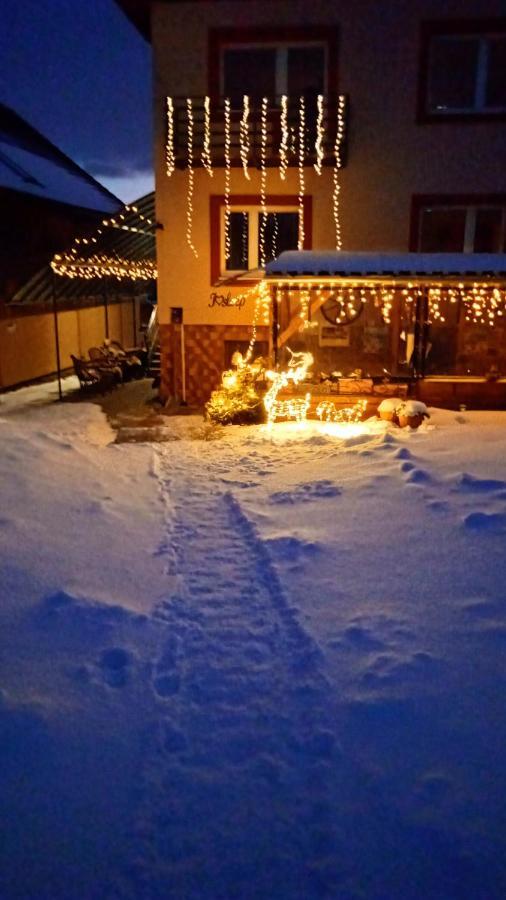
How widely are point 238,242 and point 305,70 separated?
3649mm

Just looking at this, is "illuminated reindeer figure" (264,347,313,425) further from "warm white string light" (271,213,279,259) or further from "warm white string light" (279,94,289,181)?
"warm white string light" (279,94,289,181)

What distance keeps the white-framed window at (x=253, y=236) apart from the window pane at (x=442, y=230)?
8.99 ft

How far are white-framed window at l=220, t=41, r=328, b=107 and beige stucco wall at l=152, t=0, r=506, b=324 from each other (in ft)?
1.50

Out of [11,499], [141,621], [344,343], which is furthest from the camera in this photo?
[344,343]

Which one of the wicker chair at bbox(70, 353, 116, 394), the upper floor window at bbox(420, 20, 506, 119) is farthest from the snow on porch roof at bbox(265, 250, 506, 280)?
the wicker chair at bbox(70, 353, 116, 394)

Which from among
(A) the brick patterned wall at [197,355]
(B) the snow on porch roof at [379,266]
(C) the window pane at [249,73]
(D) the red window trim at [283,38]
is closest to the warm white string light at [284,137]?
(C) the window pane at [249,73]

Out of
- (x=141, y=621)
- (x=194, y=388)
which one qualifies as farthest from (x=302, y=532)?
(x=194, y=388)

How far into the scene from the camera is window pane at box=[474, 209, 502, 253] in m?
14.3

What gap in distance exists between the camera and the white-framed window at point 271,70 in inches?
544

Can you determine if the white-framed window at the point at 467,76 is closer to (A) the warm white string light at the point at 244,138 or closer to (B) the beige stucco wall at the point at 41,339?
(A) the warm white string light at the point at 244,138

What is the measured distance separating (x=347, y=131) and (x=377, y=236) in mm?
2116

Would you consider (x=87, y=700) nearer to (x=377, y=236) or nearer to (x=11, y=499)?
(x=11, y=499)

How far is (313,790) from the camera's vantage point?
3.61 metres

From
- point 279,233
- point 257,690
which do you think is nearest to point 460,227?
point 279,233
